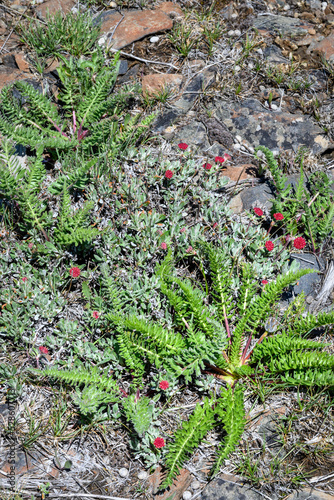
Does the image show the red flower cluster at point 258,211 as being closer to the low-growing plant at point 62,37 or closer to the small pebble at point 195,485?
the small pebble at point 195,485

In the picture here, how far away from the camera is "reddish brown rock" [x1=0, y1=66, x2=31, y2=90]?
4840 mm

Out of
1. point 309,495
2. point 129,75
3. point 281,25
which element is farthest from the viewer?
point 281,25

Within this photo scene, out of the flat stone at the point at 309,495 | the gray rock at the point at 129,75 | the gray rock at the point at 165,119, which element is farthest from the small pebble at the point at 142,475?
the gray rock at the point at 129,75

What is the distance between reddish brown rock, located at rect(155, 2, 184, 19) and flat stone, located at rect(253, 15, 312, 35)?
978 mm

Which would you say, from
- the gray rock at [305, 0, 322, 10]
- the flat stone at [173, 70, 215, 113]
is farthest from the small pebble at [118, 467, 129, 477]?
the gray rock at [305, 0, 322, 10]

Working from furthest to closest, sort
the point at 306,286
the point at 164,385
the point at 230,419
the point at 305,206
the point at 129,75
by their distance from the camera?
the point at 129,75
the point at 305,206
the point at 306,286
the point at 164,385
the point at 230,419

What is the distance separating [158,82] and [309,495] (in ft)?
13.9

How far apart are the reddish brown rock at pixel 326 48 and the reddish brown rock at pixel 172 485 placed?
4.84 m

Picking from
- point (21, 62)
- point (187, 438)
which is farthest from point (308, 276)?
point (21, 62)

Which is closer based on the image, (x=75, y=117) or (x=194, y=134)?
(x=75, y=117)

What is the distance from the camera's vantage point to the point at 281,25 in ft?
18.5

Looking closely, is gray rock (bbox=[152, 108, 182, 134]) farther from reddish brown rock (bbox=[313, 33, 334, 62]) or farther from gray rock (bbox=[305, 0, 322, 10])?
gray rock (bbox=[305, 0, 322, 10])

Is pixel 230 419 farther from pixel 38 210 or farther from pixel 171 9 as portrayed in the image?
pixel 171 9

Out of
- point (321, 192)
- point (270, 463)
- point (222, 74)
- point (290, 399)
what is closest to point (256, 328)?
point (290, 399)
